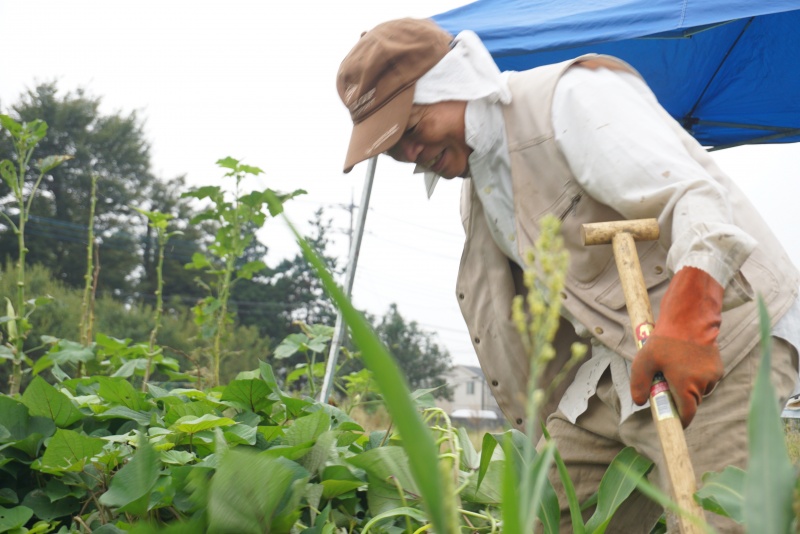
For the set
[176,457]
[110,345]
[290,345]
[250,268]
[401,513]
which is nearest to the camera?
[401,513]

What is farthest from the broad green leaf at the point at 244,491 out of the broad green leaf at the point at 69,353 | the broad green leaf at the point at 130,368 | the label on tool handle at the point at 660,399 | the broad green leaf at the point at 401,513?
the broad green leaf at the point at 69,353

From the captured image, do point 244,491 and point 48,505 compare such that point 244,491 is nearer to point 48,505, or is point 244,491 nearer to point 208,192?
point 48,505

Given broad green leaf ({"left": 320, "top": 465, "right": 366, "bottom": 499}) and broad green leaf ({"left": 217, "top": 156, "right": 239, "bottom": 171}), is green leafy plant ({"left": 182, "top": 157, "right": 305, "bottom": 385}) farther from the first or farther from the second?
broad green leaf ({"left": 320, "top": 465, "right": 366, "bottom": 499})

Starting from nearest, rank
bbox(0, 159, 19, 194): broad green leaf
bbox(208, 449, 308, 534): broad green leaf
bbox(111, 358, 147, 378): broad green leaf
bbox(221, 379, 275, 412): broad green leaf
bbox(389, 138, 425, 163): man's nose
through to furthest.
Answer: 1. bbox(208, 449, 308, 534): broad green leaf
2. bbox(221, 379, 275, 412): broad green leaf
3. bbox(389, 138, 425, 163): man's nose
4. bbox(111, 358, 147, 378): broad green leaf
5. bbox(0, 159, 19, 194): broad green leaf

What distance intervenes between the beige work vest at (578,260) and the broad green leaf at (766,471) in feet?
3.18

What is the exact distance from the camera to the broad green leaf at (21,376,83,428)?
1.53 metres

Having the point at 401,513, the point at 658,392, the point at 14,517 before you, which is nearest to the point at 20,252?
Result: the point at 14,517

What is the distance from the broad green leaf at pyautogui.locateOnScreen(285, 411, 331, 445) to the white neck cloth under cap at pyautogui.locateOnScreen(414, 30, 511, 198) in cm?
73

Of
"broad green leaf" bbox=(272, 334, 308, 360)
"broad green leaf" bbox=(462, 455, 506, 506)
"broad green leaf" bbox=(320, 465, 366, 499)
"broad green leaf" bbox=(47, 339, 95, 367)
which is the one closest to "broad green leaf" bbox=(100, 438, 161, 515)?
"broad green leaf" bbox=(320, 465, 366, 499)

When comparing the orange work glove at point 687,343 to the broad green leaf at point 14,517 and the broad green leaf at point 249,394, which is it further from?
the broad green leaf at point 14,517

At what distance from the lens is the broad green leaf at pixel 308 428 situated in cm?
153

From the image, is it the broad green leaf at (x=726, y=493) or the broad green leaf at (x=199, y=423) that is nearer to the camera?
the broad green leaf at (x=726, y=493)

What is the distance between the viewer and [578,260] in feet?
5.44

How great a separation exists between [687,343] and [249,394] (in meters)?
0.93
